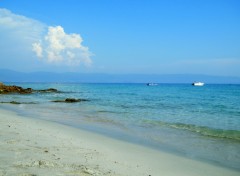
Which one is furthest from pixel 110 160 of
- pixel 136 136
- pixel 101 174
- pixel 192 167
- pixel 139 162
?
pixel 136 136

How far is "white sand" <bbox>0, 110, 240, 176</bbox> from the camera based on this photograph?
6938 millimetres

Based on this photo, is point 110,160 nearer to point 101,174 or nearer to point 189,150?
point 101,174

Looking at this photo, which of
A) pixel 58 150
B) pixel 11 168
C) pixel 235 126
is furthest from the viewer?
pixel 235 126

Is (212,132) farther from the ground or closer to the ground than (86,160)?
closer to the ground

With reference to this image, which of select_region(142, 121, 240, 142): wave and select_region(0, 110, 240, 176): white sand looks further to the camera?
select_region(142, 121, 240, 142): wave

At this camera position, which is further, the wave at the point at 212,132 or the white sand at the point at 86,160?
the wave at the point at 212,132

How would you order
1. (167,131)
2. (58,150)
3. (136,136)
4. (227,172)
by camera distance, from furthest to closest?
(167,131) → (136,136) → (58,150) → (227,172)

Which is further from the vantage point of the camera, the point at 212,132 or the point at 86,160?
the point at 212,132

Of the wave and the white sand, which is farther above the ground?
the white sand

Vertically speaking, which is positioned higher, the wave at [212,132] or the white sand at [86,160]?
the white sand at [86,160]

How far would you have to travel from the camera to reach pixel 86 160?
26.8ft

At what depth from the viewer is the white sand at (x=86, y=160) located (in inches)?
273

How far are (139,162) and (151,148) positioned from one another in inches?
96.4

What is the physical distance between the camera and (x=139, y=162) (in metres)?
8.63
